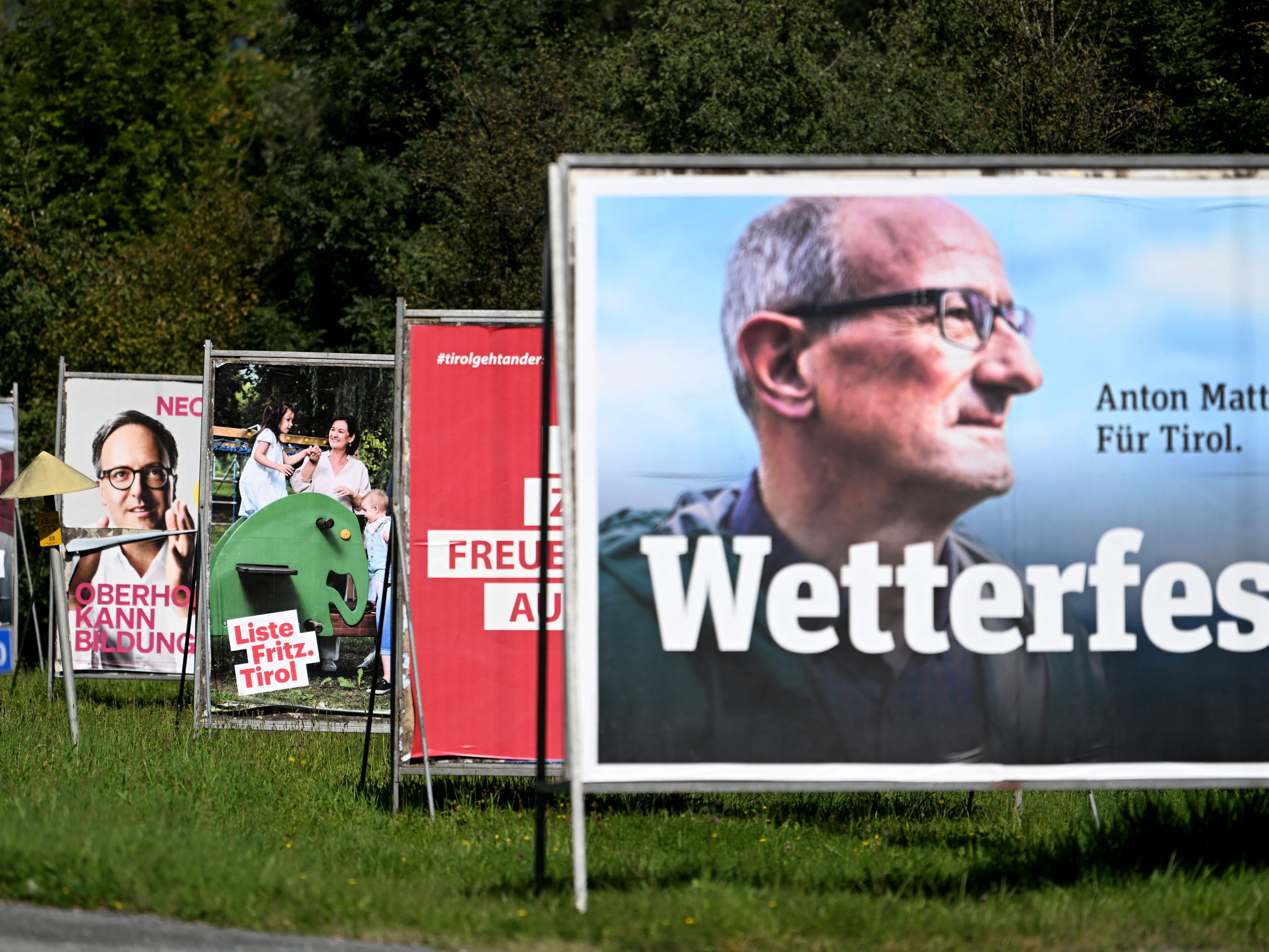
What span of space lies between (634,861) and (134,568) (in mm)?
9179

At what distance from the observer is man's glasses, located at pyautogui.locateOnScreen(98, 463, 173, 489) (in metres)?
14.7

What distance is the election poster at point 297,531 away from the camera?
36.8ft

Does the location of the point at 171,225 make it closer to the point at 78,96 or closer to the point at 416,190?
the point at 78,96

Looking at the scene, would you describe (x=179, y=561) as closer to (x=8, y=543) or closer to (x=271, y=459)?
(x=8, y=543)

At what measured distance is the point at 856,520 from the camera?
596cm

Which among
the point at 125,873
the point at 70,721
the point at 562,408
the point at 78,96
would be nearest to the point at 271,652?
the point at 70,721

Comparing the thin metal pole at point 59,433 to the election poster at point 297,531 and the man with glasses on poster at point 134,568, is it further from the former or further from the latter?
the election poster at point 297,531

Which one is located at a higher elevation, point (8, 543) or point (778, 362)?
point (778, 362)

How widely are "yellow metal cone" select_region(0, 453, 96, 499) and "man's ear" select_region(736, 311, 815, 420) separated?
631 centimetres

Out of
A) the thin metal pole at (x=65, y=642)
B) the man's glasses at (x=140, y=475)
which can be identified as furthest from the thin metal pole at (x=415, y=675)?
the man's glasses at (x=140, y=475)

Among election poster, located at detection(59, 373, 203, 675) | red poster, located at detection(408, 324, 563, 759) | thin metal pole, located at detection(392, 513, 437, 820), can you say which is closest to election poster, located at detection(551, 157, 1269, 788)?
red poster, located at detection(408, 324, 563, 759)

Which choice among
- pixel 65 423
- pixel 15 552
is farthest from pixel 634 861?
pixel 15 552

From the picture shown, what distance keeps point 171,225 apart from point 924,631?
33.1 m

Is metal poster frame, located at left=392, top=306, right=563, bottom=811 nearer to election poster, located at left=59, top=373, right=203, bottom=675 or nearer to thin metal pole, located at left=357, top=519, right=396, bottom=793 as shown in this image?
thin metal pole, located at left=357, top=519, right=396, bottom=793
